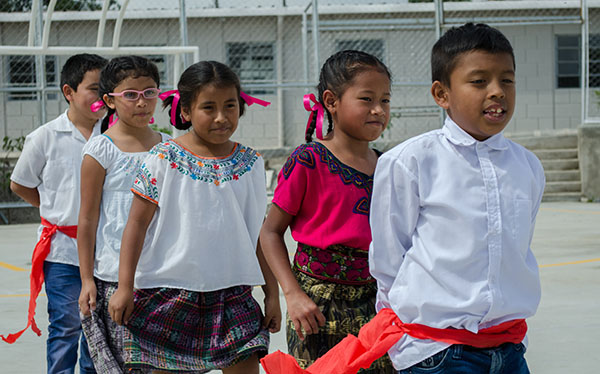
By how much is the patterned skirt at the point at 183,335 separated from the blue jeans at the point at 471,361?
83 centimetres

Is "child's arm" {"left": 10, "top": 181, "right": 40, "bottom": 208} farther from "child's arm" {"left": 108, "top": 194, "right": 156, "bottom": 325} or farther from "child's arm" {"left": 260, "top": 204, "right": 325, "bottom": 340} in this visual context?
"child's arm" {"left": 260, "top": 204, "right": 325, "bottom": 340}

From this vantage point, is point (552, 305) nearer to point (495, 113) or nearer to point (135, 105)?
point (135, 105)

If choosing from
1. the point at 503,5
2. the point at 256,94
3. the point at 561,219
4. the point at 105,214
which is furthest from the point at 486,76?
the point at 503,5

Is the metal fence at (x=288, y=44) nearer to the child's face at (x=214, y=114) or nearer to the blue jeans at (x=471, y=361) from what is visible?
the child's face at (x=214, y=114)

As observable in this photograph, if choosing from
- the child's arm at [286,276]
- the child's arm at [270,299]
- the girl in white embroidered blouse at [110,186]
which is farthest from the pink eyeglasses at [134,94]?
the child's arm at [286,276]

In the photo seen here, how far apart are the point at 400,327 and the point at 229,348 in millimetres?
853

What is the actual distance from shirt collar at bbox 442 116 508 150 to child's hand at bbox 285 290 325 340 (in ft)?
2.32

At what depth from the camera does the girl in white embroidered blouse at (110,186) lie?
3.05m

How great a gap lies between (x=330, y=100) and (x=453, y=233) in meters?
0.90

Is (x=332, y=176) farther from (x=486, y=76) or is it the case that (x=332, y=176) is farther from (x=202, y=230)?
(x=486, y=76)

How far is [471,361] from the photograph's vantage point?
6.57 ft

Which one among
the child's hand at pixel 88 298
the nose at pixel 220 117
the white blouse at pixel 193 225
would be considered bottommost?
the child's hand at pixel 88 298

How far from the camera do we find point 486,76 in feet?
6.68

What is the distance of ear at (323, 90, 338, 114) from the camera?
8.93 feet
